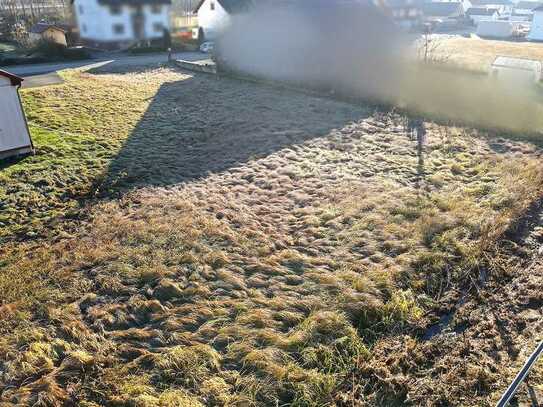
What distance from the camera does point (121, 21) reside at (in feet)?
93.0

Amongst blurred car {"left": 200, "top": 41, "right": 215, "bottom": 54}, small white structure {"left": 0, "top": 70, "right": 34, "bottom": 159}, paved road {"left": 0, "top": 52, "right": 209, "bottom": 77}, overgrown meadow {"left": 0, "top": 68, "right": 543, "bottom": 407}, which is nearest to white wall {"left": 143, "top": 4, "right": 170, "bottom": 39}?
paved road {"left": 0, "top": 52, "right": 209, "bottom": 77}

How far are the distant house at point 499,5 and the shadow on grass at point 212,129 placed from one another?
58.0 metres

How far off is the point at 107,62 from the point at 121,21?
221 inches

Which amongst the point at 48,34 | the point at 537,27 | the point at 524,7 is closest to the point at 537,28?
the point at 537,27

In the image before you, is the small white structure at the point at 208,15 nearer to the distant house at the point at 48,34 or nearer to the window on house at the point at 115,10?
the window on house at the point at 115,10

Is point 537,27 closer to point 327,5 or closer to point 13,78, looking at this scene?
point 327,5

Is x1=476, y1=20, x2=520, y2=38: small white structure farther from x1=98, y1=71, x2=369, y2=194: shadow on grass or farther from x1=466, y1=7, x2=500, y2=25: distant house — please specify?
x1=98, y1=71, x2=369, y2=194: shadow on grass

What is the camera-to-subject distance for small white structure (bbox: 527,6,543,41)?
41.1 meters

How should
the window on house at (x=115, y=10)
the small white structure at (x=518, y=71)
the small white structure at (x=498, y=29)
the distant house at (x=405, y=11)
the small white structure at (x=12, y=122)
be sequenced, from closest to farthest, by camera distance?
the small white structure at (x=12, y=122)
the small white structure at (x=518, y=71)
the distant house at (x=405, y=11)
the window on house at (x=115, y=10)
the small white structure at (x=498, y=29)

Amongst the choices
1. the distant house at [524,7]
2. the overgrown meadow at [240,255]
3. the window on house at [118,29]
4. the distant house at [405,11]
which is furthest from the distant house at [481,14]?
the overgrown meadow at [240,255]

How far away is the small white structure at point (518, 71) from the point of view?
15.0 meters

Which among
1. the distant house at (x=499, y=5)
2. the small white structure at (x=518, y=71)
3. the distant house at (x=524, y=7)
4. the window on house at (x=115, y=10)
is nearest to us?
the small white structure at (x=518, y=71)

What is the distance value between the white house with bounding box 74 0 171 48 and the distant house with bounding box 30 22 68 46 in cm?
214

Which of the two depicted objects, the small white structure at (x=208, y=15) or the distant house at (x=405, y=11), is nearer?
the distant house at (x=405, y=11)
